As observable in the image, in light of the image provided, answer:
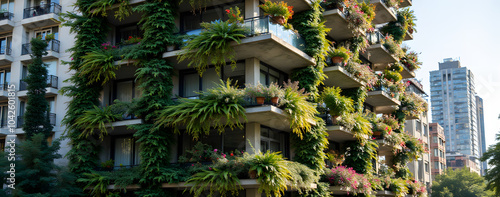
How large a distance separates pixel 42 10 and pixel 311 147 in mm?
18899

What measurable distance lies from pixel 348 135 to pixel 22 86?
19.7 m

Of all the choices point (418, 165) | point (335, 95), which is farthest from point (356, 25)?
point (418, 165)

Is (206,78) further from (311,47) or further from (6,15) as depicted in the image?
(6,15)

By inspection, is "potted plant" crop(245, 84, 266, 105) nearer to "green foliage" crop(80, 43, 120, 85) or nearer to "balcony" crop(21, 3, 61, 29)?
"green foliage" crop(80, 43, 120, 85)

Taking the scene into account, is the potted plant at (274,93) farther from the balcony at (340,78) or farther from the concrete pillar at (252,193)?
the balcony at (340,78)

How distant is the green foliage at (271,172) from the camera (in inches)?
878

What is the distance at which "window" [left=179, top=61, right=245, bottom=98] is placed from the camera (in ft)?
86.5

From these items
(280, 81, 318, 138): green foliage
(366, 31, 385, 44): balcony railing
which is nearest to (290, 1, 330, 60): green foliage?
(280, 81, 318, 138): green foliage

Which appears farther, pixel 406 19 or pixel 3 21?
pixel 406 19

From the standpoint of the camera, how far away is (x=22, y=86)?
33.1 metres

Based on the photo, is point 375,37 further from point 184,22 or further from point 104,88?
point 104,88

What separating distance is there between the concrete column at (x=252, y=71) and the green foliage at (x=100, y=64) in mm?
6571

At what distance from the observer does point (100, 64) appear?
2730cm

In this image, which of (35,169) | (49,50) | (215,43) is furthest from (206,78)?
(49,50)
